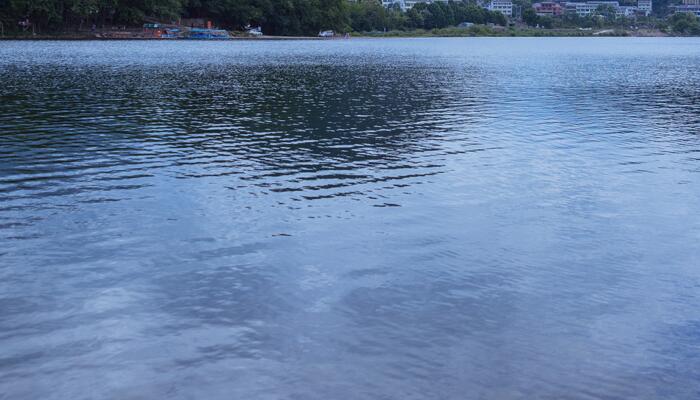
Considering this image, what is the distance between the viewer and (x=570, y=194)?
30.4 m

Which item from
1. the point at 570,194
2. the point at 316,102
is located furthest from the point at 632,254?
the point at 316,102

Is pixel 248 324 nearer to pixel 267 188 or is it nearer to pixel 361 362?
pixel 361 362

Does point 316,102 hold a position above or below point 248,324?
above

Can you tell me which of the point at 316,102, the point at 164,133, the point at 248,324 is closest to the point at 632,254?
the point at 248,324

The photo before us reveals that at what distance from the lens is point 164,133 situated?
4547 cm

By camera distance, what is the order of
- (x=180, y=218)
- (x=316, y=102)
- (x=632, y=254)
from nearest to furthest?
(x=632, y=254), (x=180, y=218), (x=316, y=102)

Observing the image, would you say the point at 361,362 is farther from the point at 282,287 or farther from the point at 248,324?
the point at 282,287

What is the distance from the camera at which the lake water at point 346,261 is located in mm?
14594

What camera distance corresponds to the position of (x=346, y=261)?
2170cm

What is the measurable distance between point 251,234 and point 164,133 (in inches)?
923

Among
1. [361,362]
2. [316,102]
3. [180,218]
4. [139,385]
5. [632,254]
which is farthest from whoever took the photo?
[316,102]

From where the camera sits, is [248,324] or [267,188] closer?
[248,324]

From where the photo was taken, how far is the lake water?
14594 millimetres

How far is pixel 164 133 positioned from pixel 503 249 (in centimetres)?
2828
